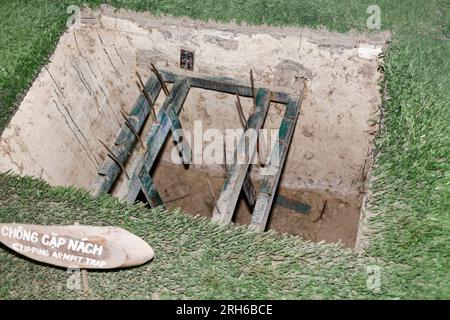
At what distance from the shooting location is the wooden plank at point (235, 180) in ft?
9.46

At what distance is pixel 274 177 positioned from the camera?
3074 mm

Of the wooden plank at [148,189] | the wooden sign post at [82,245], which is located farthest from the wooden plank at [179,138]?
the wooden sign post at [82,245]

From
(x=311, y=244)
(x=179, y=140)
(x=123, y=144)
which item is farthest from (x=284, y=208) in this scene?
(x=311, y=244)

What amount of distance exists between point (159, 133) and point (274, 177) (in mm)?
776

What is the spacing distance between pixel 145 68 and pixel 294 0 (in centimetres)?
108

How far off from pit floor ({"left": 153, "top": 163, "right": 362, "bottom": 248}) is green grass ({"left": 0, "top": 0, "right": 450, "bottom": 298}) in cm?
131

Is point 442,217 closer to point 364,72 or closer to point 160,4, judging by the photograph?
point 364,72

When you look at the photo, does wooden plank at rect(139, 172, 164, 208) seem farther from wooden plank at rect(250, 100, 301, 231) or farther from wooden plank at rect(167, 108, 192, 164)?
wooden plank at rect(250, 100, 301, 231)

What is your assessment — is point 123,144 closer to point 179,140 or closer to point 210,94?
point 179,140

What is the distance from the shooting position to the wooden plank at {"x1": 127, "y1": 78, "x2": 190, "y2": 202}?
3172mm

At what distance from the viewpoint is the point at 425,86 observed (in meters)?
3.03

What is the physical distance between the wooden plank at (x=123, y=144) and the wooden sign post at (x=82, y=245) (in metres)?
0.84

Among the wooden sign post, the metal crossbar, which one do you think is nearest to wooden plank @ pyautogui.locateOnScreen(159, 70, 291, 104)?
the metal crossbar

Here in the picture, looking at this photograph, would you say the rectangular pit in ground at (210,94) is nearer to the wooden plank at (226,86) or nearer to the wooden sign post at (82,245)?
the wooden plank at (226,86)
